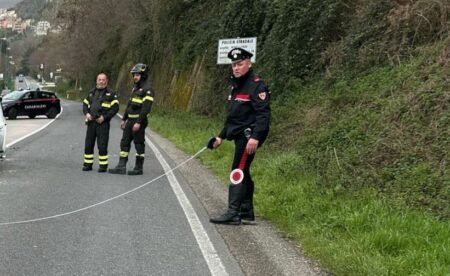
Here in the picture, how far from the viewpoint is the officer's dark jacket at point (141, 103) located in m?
10.9

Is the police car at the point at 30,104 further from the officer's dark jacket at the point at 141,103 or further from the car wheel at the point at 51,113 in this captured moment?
the officer's dark jacket at the point at 141,103

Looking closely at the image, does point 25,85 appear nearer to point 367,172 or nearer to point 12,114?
point 12,114

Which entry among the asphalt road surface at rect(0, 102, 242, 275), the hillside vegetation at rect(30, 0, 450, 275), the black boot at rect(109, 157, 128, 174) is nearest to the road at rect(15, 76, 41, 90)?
the hillside vegetation at rect(30, 0, 450, 275)

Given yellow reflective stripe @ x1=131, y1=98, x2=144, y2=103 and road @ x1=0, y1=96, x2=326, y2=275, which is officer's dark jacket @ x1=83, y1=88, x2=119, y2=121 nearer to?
yellow reflective stripe @ x1=131, y1=98, x2=144, y2=103

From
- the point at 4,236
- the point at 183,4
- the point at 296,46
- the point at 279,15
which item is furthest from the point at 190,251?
the point at 183,4

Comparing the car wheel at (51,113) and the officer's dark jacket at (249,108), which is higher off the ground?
the officer's dark jacket at (249,108)

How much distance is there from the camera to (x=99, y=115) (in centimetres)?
1140

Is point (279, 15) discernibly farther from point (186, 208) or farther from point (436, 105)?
point (186, 208)

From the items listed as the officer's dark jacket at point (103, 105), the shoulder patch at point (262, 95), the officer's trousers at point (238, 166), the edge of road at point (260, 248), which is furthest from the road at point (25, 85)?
the shoulder patch at point (262, 95)

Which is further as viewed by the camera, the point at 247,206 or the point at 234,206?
the point at 247,206

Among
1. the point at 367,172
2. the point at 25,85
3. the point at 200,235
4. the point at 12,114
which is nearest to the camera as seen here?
the point at 200,235

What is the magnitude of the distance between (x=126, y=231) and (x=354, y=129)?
499cm

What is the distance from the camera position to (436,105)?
8.86m

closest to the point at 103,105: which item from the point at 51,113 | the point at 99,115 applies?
the point at 99,115
